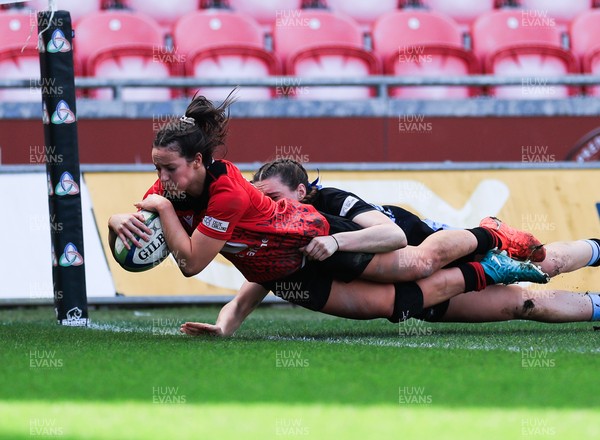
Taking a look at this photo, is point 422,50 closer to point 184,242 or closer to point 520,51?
point 520,51

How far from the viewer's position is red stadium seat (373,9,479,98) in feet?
36.3

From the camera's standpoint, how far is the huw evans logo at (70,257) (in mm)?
6871

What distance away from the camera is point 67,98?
6891 millimetres

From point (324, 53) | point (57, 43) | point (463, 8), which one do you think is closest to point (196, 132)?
point (57, 43)

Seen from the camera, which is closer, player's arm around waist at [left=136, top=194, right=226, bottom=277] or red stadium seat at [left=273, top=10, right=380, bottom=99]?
player's arm around waist at [left=136, top=194, right=226, bottom=277]

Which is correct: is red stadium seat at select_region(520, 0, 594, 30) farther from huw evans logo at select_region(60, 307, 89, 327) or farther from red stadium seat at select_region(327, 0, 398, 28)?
huw evans logo at select_region(60, 307, 89, 327)

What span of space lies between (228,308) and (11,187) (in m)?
3.05

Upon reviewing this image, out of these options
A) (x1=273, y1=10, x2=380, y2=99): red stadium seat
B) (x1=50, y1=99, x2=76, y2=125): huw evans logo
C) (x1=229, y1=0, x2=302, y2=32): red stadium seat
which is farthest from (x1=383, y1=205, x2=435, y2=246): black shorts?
(x1=229, y1=0, x2=302, y2=32): red stadium seat

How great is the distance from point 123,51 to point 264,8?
2.08 m

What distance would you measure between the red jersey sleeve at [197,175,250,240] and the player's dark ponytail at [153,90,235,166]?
0.69 ft

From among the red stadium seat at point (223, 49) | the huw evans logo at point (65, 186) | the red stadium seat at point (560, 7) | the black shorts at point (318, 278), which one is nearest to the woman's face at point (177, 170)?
the black shorts at point (318, 278)

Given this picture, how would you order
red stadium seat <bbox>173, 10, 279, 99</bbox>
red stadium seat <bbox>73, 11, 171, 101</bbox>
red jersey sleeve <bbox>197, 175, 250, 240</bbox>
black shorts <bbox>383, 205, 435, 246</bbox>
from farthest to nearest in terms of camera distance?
red stadium seat <bbox>173, 10, 279, 99</bbox>
red stadium seat <bbox>73, 11, 171, 101</bbox>
black shorts <bbox>383, 205, 435, 246</bbox>
red jersey sleeve <bbox>197, 175, 250, 240</bbox>

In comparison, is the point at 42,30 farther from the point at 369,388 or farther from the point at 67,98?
the point at 369,388

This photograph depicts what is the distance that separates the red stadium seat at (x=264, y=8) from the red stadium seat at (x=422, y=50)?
1002 mm
